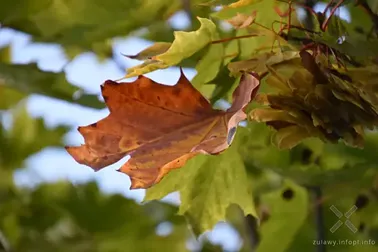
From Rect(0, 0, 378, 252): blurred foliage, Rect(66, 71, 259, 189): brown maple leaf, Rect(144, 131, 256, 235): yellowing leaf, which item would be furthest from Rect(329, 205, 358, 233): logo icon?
Rect(66, 71, 259, 189): brown maple leaf

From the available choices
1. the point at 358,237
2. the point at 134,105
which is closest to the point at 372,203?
the point at 358,237

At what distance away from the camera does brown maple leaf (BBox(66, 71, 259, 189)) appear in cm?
42

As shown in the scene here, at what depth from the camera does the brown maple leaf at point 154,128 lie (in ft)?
1.39

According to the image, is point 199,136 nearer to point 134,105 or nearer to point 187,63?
point 134,105

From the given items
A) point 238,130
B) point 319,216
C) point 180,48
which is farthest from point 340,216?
point 180,48

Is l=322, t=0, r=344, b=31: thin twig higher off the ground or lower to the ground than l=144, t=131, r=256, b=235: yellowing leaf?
higher

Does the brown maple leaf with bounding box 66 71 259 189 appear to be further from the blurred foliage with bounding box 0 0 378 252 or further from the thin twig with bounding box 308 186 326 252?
the thin twig with bounding box 308 186 326 252

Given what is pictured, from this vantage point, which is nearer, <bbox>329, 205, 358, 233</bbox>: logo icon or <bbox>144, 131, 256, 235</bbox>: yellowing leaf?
<bbox>144, 131, 256, 235</bbox>: yellowing leaf

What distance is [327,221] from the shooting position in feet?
2.60

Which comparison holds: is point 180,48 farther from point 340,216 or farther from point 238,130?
point 340,216

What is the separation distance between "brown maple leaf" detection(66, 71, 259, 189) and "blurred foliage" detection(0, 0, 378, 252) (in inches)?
1.0

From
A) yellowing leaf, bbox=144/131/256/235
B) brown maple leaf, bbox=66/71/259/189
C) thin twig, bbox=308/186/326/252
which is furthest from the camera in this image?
thin twig, bbox=308/186/326/252

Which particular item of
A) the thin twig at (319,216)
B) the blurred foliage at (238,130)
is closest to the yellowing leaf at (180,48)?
the blurred foliage at (238,130)

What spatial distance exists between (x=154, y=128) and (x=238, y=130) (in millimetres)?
141
